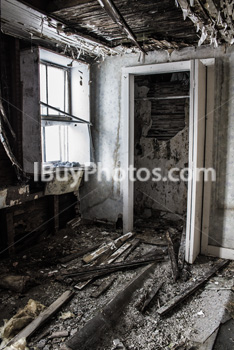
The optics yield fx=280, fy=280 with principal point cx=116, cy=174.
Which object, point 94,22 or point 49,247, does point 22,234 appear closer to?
point 49,247

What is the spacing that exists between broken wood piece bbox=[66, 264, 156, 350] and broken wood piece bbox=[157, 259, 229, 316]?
347 mm

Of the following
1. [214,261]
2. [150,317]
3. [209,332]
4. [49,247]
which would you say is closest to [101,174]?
[49,247]

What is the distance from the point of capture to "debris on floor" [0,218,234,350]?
2.21m

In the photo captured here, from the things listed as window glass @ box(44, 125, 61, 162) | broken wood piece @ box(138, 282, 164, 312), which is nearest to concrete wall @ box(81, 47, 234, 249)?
window glass @ box(44, 125, 61, 162)

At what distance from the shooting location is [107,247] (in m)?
3.74

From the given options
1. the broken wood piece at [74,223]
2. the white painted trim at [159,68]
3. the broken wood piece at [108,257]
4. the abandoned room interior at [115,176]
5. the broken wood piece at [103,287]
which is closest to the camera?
the abandoned room interior at [115,176]

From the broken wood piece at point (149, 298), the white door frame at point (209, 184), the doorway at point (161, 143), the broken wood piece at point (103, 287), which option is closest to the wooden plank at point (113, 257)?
the broken wood piece at point (103, 287)

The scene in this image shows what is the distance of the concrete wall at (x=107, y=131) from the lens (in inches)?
168

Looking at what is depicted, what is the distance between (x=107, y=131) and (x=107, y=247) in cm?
181

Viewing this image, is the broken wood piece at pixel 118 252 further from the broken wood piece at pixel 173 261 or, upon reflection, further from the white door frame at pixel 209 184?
the white door frame at pixel 209 184

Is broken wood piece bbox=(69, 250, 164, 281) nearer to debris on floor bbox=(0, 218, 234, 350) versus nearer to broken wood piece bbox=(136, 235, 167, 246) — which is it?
debris on floor bbox=(0, 218, 234, 350)

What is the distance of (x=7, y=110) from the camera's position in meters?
3.39

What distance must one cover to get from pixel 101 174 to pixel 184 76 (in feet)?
7.13

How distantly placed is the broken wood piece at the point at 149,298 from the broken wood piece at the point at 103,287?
0.40 metres
